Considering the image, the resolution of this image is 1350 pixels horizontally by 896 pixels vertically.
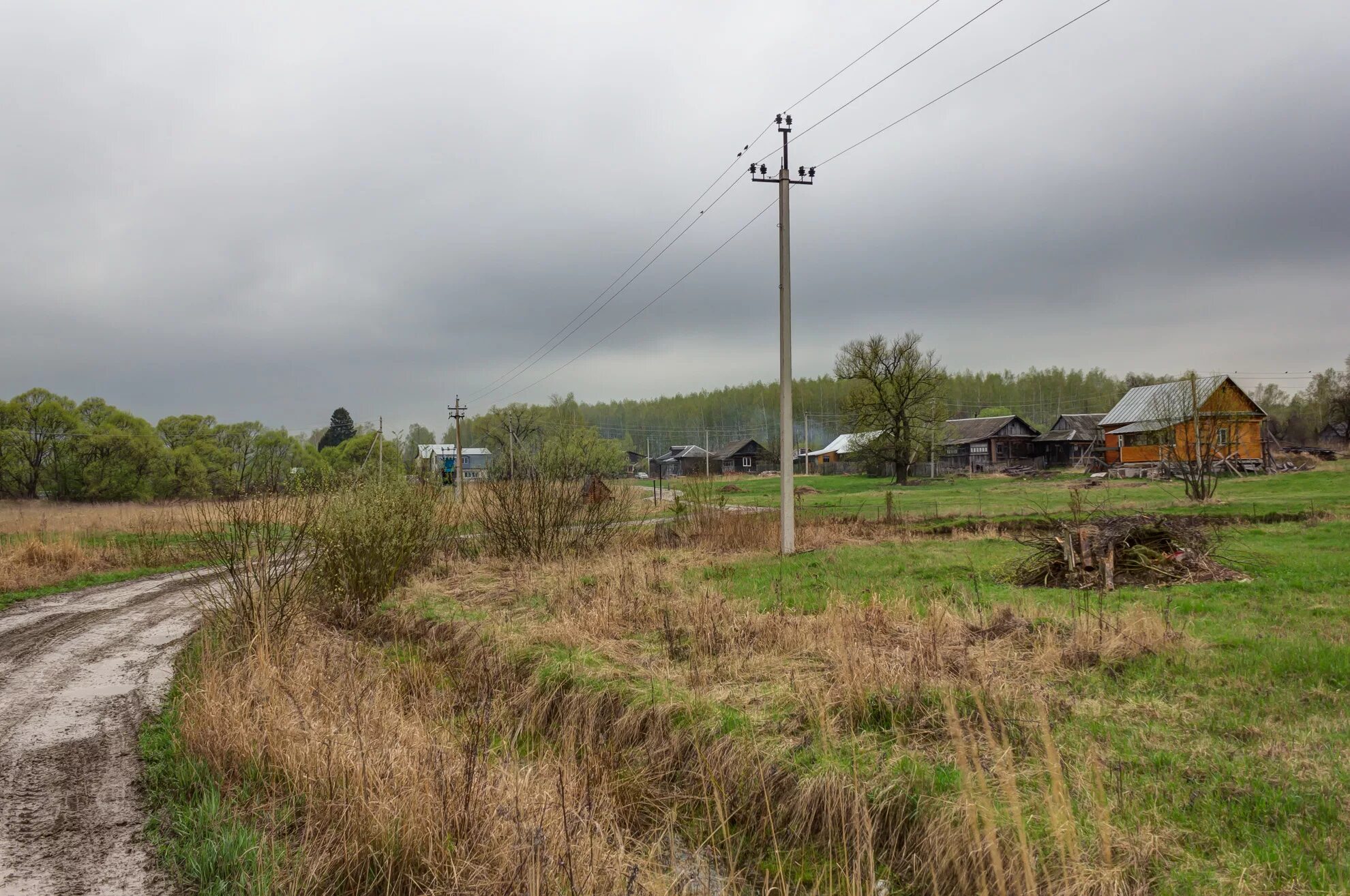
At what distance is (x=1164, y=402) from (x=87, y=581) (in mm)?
40710

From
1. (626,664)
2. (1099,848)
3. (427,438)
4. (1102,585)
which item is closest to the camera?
(1099,848)

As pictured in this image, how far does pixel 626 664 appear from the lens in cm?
877

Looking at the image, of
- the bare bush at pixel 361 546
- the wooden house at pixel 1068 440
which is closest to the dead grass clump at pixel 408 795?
the bare bush at pixel 361 546

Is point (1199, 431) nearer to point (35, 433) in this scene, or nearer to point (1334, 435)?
point (35, 433)

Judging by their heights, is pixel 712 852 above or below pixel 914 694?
below

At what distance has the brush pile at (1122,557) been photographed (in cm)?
1162

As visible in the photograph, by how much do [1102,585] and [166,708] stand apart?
1151 cm

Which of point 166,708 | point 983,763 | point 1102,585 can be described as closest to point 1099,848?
point 983,763

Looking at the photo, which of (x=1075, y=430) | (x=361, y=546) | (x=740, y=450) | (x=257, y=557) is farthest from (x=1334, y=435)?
(x=257, y=557)

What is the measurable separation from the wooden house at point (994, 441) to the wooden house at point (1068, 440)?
0.99 m

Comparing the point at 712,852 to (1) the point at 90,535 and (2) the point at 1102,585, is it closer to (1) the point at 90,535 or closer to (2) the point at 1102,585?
(2) the point at 1102,585

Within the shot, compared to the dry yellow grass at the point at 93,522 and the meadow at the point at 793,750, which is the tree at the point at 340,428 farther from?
the meadow at the point at 793,750

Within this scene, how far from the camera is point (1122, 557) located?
12.3 metres

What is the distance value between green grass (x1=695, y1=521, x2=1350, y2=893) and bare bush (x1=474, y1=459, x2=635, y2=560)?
23.3 feet
